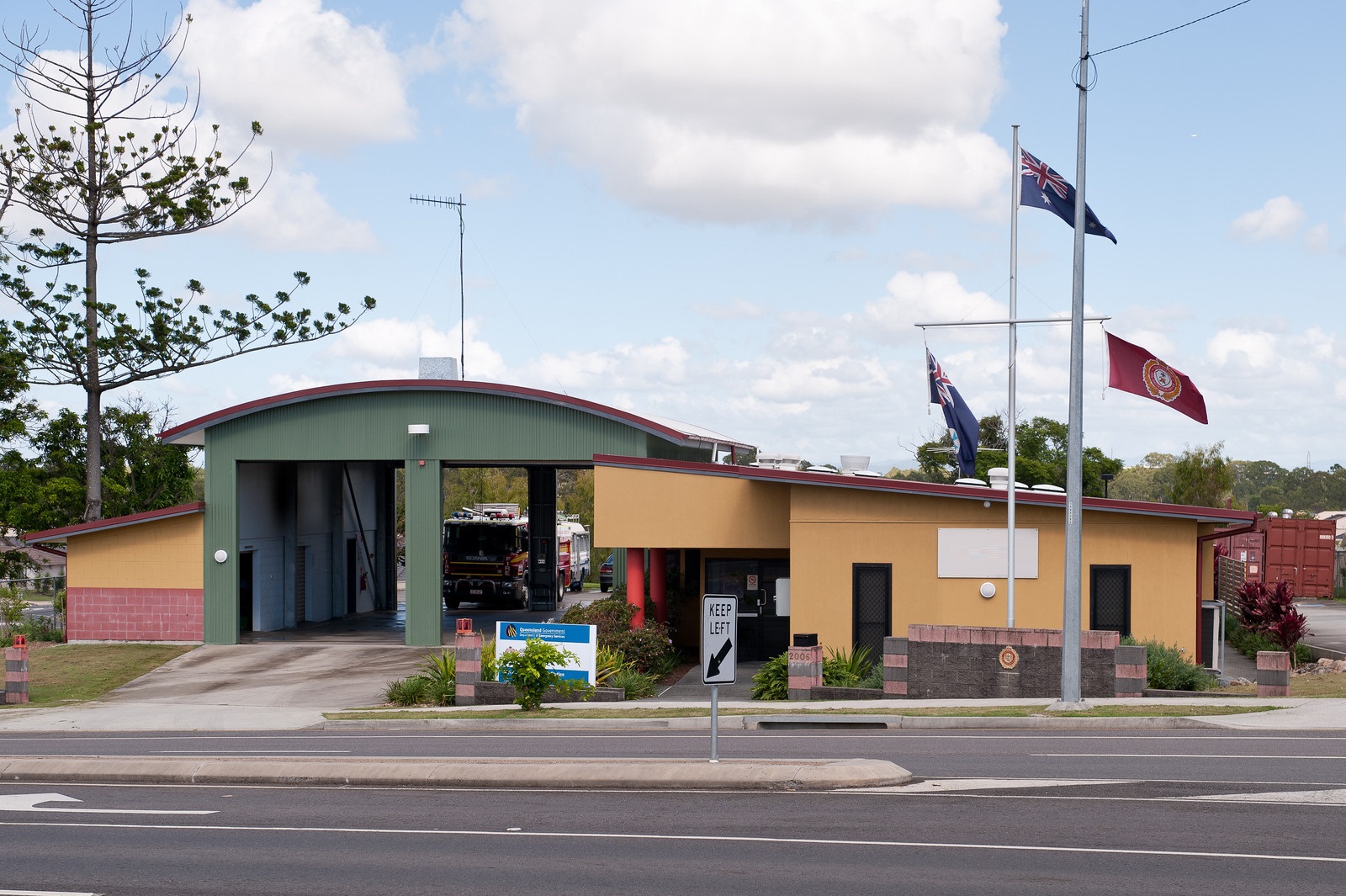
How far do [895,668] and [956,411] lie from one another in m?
5.13

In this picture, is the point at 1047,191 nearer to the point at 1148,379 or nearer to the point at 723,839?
the point at 1148,379

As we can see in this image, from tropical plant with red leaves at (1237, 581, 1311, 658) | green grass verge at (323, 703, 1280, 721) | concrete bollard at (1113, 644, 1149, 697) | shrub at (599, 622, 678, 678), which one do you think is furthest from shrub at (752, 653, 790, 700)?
tropical plant with red leaves at (1237, 581, 1311, 658)

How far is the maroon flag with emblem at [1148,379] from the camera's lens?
65.3 feet

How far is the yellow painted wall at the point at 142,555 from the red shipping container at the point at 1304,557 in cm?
3526

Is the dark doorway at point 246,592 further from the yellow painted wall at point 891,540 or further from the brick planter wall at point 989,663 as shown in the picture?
the brick planter wall at point 989,663

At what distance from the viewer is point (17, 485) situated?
4206cm

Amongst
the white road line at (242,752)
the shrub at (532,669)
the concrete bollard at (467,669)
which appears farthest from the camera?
the concrete bollard at (467,669)

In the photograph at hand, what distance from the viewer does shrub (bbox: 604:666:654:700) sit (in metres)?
24.2

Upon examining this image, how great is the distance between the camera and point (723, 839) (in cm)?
1104

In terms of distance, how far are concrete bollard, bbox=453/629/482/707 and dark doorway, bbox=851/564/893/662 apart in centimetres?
745

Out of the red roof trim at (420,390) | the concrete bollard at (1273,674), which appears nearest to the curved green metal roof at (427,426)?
the red roof trim at (420,390)

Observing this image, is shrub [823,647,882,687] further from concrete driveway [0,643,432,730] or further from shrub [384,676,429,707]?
concrete driveway [0,643,432,730]

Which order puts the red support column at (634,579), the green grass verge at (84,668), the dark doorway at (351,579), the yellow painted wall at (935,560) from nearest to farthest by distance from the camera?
the yellow painted wall at (935,560), the green grass verge at (84,668), the red support column at (634,579), the dark doorway at (351,579)

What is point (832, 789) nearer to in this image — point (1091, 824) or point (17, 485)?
point (1091, 824)
